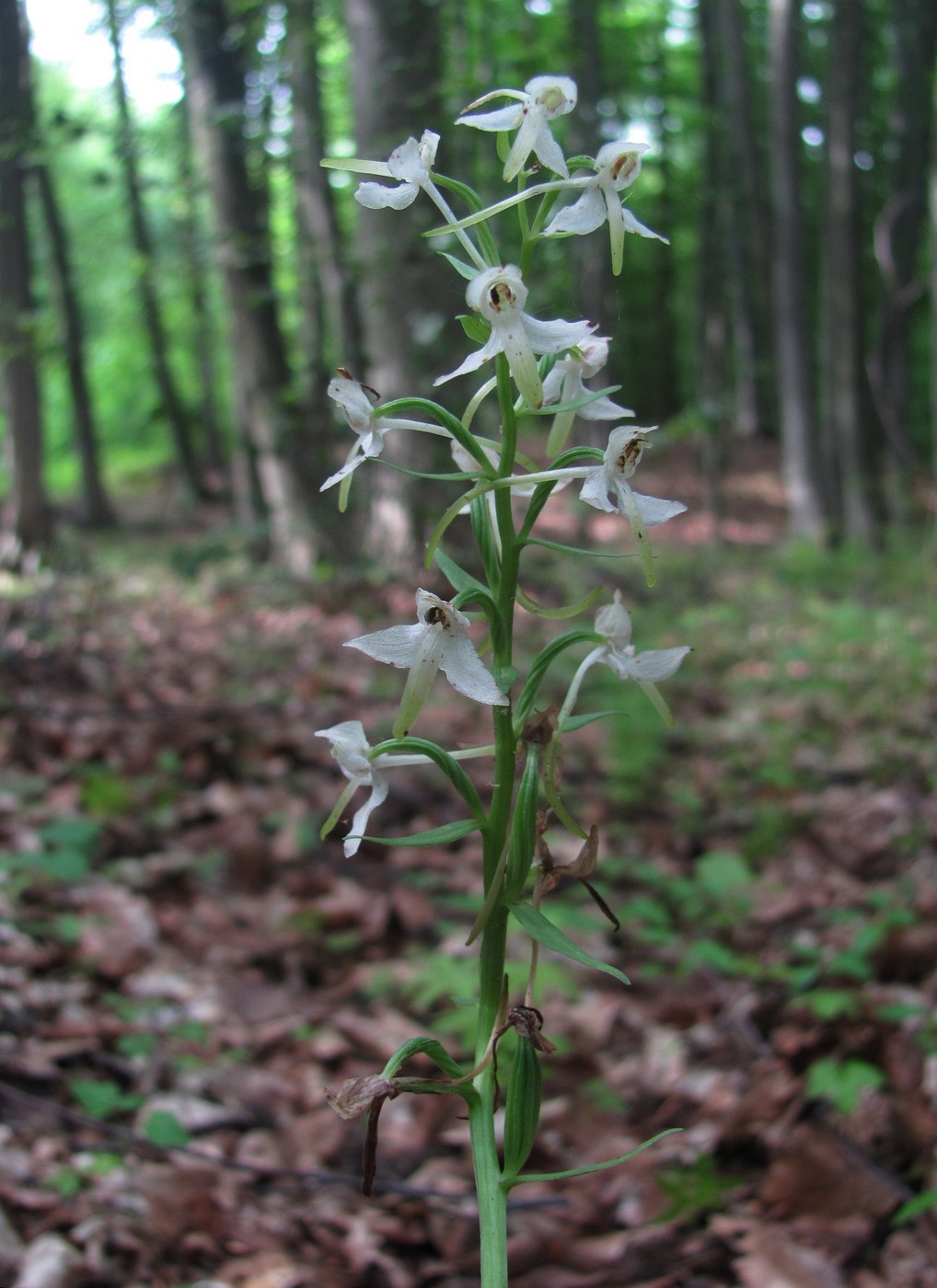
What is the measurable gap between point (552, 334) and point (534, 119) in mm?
278

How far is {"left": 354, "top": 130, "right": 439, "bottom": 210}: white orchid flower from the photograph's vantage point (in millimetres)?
1253

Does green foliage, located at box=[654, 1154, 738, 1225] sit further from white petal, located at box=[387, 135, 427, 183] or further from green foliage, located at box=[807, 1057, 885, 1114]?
white petal, located at box=[387, 135, 427, 183]

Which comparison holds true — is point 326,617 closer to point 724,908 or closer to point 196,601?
point 196,601

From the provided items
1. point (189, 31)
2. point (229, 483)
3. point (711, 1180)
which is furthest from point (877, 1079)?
point (229, 483)

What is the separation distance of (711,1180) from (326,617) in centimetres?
477

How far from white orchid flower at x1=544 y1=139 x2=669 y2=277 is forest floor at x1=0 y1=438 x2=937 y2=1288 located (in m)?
0.97

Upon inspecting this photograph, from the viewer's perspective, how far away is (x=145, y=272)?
6926 millimetres

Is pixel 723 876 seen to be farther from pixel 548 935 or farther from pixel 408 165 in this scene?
pixel 408 165

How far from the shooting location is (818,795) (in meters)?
4.17

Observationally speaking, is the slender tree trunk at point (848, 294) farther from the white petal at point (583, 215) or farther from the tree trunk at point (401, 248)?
the white petal at point (583, 215)

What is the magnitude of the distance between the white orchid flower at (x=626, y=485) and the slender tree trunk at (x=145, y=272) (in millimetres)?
5696

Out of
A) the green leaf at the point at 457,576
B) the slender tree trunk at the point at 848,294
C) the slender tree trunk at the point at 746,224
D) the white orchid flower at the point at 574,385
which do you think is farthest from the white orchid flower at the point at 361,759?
the slender tree trunk at the point at 746,224

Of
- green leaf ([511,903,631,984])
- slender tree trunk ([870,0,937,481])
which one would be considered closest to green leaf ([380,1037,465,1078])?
green leaf ([511,903,631,984])

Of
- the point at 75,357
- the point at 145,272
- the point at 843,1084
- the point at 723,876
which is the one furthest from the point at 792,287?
the point at 843,1084
